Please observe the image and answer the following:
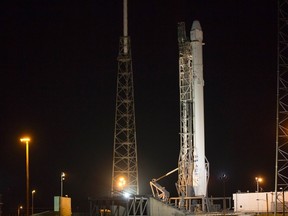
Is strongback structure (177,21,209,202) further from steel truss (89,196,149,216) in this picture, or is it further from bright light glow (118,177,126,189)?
steel truss (89,196,149,216)

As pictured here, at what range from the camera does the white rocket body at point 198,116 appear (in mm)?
69438

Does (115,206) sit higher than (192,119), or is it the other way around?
(192,119)

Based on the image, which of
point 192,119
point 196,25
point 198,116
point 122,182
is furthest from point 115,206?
point 196,25

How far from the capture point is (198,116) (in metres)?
71.2

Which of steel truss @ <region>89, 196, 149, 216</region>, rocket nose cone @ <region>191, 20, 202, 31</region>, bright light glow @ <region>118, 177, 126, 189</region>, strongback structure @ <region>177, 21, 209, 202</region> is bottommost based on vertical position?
steel truss @ <region>89, 196, 149, 216</region>

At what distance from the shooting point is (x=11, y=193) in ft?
377

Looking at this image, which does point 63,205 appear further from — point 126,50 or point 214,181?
point 214,181

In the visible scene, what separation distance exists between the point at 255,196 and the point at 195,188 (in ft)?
40.8

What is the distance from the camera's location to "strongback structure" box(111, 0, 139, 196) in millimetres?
69438

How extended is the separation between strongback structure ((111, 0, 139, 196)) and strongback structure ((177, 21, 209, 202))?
227 inches

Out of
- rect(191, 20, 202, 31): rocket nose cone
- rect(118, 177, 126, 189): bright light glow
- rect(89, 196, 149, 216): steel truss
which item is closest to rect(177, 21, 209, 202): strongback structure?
rect(191, 20, 202, 31): rocket nose cone

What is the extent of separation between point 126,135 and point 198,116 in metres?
8.96

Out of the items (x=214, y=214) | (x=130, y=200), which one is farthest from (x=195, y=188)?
(x=130, y=200)

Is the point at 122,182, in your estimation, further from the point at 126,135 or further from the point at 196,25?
the point at 196,25
